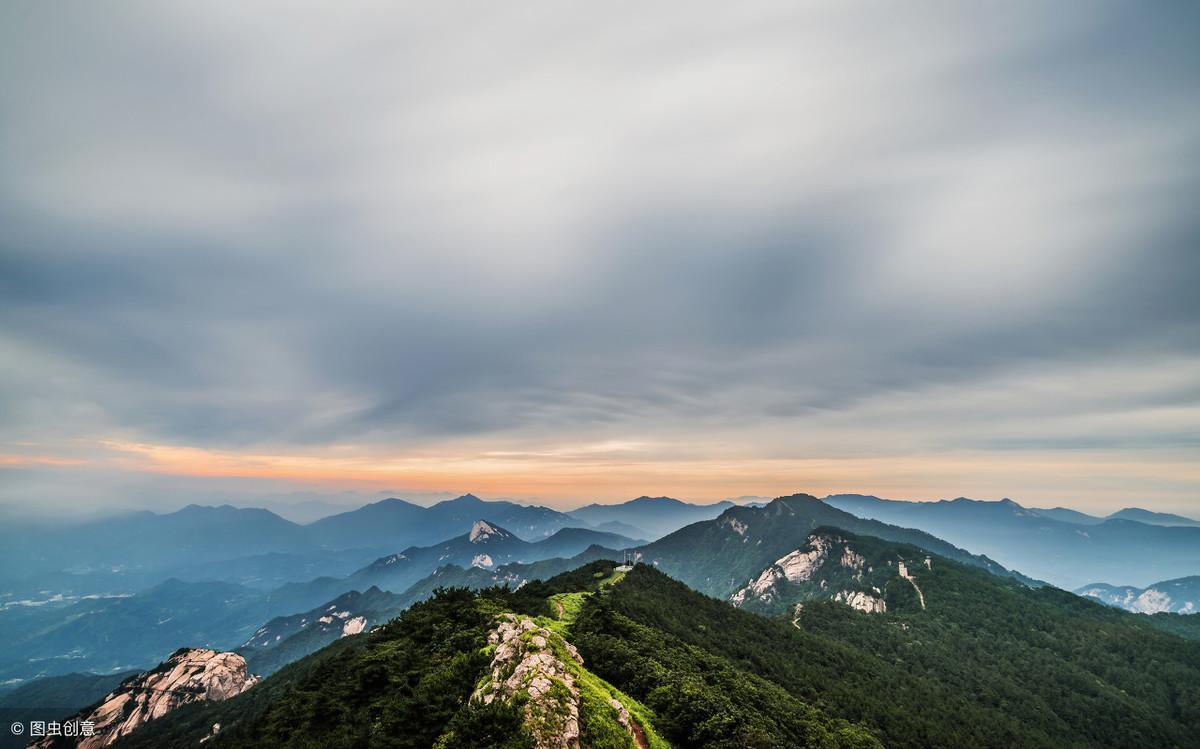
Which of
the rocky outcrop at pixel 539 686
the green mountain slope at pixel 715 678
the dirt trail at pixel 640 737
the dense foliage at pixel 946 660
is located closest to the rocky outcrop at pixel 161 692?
the green mountain slope at pixel 715 678

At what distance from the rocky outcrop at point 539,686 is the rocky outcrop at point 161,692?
6675 inches

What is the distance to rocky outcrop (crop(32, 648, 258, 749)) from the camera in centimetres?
12519

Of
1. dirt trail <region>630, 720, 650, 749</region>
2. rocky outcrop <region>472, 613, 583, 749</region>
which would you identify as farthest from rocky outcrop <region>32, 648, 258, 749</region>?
dirt trail <region>630, 720, 650, 749</region>

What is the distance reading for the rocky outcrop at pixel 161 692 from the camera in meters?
125

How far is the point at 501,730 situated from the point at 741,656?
76.9m

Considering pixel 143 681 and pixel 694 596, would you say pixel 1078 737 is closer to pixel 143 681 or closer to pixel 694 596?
pixel 694 596

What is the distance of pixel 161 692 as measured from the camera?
141500 millimetres

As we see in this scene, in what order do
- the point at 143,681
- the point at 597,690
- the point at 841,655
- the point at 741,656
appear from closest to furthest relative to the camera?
the point at 597,690 < the point at 741,656 < the point at 841,655 < the point at 143,681

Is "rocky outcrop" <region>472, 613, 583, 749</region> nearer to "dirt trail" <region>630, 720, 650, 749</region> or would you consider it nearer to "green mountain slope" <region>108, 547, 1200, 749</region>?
"green mountain slope" <region>108, 547, 1200, 749</region>

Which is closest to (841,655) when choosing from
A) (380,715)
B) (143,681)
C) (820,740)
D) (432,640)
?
(820,740)

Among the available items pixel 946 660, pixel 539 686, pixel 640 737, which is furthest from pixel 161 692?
pixel 946 660

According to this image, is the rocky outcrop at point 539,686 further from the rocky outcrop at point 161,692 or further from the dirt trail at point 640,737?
the rocky outcrop at point 161,692

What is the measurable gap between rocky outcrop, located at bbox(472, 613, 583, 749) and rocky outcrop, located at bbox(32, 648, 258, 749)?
170 meters

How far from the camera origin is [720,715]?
30609mm
